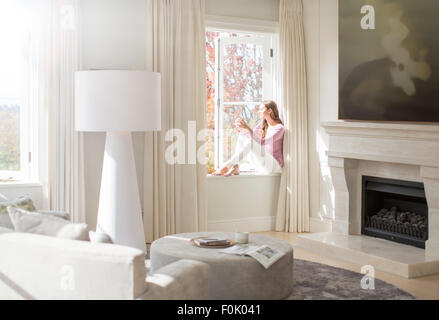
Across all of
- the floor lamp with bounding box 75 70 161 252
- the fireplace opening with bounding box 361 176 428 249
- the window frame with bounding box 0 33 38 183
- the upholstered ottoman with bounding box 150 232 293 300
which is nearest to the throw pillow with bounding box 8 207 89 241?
the upholstered ottoman with bounding box 150 232 293 300

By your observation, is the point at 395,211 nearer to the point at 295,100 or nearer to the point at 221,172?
the point at 295,100

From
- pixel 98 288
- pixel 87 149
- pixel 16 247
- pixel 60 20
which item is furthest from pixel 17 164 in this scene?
pixel 98 288

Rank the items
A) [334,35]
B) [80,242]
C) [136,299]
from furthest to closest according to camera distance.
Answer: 1. [334,35]
2. [80,242]
3. [136,299]

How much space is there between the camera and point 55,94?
18.0 ft

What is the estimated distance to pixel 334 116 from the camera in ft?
20.9

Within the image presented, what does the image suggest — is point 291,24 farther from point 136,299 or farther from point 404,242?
point 136,299

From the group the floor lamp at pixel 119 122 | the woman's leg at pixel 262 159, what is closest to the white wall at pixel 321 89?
the woman's leg at pixel 262 159

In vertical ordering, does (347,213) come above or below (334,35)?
below

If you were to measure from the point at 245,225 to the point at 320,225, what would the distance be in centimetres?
86

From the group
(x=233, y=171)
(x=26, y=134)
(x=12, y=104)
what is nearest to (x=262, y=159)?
(x=233, y=171)

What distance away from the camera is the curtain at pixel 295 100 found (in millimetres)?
6691

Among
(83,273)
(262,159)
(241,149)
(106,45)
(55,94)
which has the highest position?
(106,45)

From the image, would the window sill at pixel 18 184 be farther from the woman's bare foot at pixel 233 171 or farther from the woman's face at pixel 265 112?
the woman's face at pixel 265 112

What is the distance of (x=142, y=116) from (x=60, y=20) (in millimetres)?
1569
